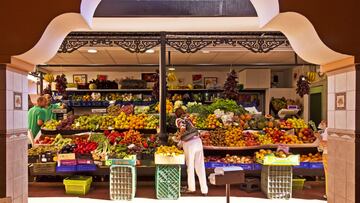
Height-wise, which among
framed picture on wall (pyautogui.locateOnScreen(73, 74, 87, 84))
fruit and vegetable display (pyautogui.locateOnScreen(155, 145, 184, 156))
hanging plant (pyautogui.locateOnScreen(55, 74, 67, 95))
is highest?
framed picture on wall (pyautogui.locateOnScreen(73, 74, 87, 84))

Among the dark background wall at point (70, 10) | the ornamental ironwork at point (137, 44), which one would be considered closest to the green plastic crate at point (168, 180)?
the ornamental ironwork at point (137, 44)

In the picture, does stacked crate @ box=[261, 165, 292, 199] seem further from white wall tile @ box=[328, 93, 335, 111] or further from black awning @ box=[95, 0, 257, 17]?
white wall tile @ box=[328, 93, 335, 111]

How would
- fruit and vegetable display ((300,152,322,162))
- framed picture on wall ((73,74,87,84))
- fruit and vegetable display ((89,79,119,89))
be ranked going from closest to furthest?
1. fruit and vegetable display ((300,152,322,162))
2. fruit and vegetable display ((89,79,119,89))
3. framed picture on wall ((73,74,87,84))

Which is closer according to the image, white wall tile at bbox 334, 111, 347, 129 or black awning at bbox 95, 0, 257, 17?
white wall tile at bbox 334, 111, 347, 129

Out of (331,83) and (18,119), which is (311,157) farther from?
(18,119)

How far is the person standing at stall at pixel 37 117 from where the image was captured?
7.69m

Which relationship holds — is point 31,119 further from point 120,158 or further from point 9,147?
point 9,147

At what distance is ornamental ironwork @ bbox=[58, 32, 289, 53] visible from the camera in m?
6.82

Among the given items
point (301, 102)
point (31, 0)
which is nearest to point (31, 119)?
point (31, 0)

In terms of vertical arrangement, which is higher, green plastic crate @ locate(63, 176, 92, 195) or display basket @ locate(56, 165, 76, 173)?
display basket @ locate(56, 165, 76, 173)

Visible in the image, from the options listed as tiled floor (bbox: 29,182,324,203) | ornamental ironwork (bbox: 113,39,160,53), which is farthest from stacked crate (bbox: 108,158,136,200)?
ornamental ironwork (bbox: 113,39,160,53)

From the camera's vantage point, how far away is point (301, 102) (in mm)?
12297

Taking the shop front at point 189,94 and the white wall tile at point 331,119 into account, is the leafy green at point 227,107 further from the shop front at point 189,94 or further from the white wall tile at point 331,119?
the white wall tile at point 331,119

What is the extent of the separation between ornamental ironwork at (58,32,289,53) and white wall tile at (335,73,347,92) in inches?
151
